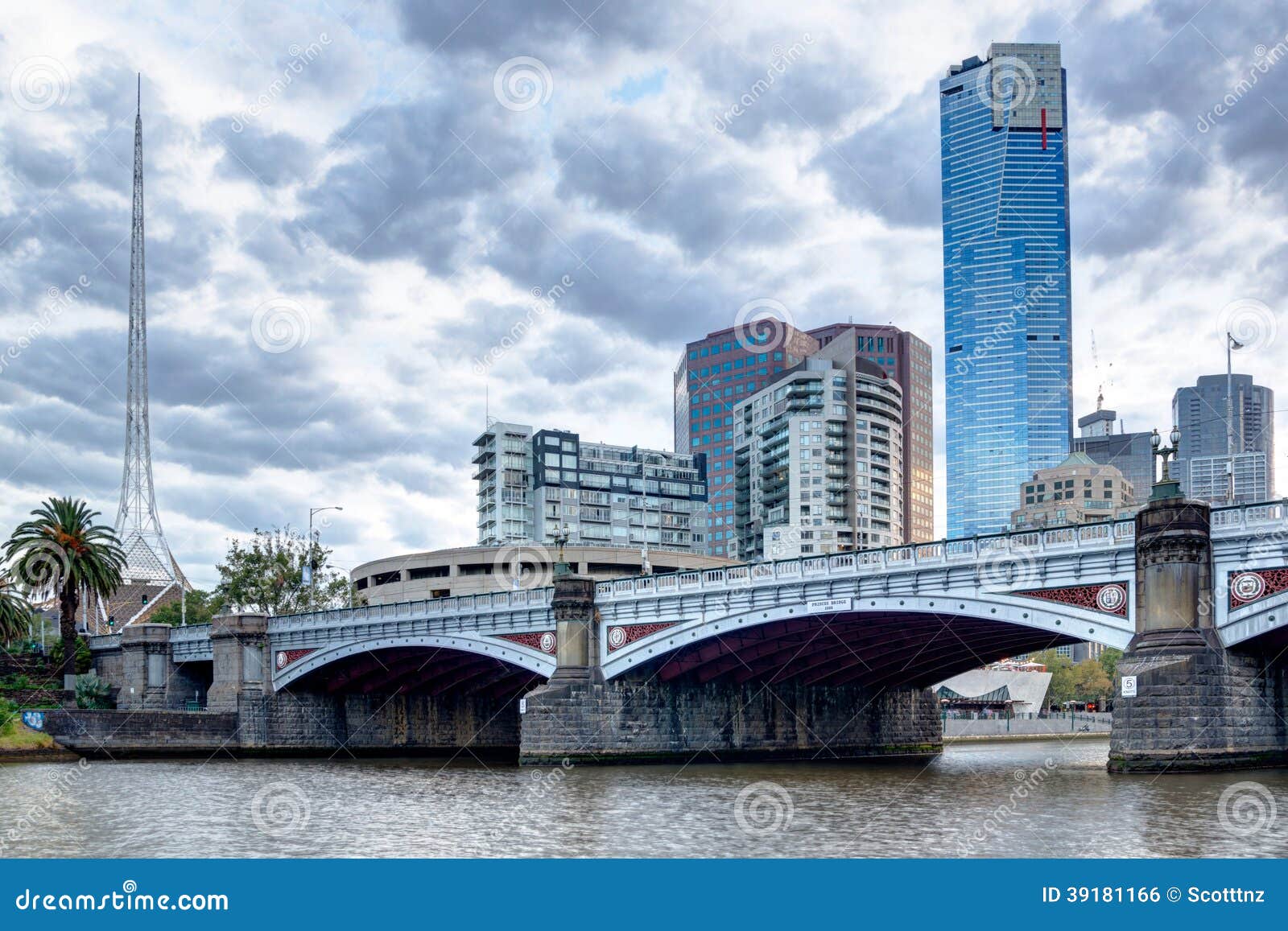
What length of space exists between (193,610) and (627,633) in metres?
70.2

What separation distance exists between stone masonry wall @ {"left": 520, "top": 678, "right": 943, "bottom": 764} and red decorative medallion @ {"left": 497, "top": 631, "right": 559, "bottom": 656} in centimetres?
215

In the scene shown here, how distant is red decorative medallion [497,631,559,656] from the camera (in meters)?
A: 65.8

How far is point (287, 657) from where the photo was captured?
83250 mm

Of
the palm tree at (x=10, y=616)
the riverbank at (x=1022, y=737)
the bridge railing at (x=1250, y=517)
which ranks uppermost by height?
the bridge railing at (x=1250, y=517)

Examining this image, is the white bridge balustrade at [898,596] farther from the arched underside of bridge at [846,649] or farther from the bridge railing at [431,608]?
the arched underside of bridge at [846,649]

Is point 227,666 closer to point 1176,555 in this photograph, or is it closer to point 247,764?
point 247,764

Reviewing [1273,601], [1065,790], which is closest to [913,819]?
[1065,790]

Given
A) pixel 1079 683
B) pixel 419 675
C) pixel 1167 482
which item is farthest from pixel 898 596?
pixel 1079 683

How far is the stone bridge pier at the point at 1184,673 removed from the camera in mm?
43250

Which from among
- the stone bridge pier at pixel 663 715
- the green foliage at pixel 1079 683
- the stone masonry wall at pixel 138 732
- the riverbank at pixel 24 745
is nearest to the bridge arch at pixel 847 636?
the stone bridge pier at pixel 663 715

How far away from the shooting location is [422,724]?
88.1 metres

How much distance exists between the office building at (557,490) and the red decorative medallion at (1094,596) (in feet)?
445

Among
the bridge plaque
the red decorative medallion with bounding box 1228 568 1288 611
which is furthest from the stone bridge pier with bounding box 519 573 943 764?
the red decorative medallion with bounding box 1228 568 1288 611

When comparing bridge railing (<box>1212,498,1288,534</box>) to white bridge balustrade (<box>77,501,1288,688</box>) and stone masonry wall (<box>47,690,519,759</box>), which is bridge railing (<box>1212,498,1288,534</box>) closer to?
white bridge balustrade (<box>77,501,1288,688</box>)
